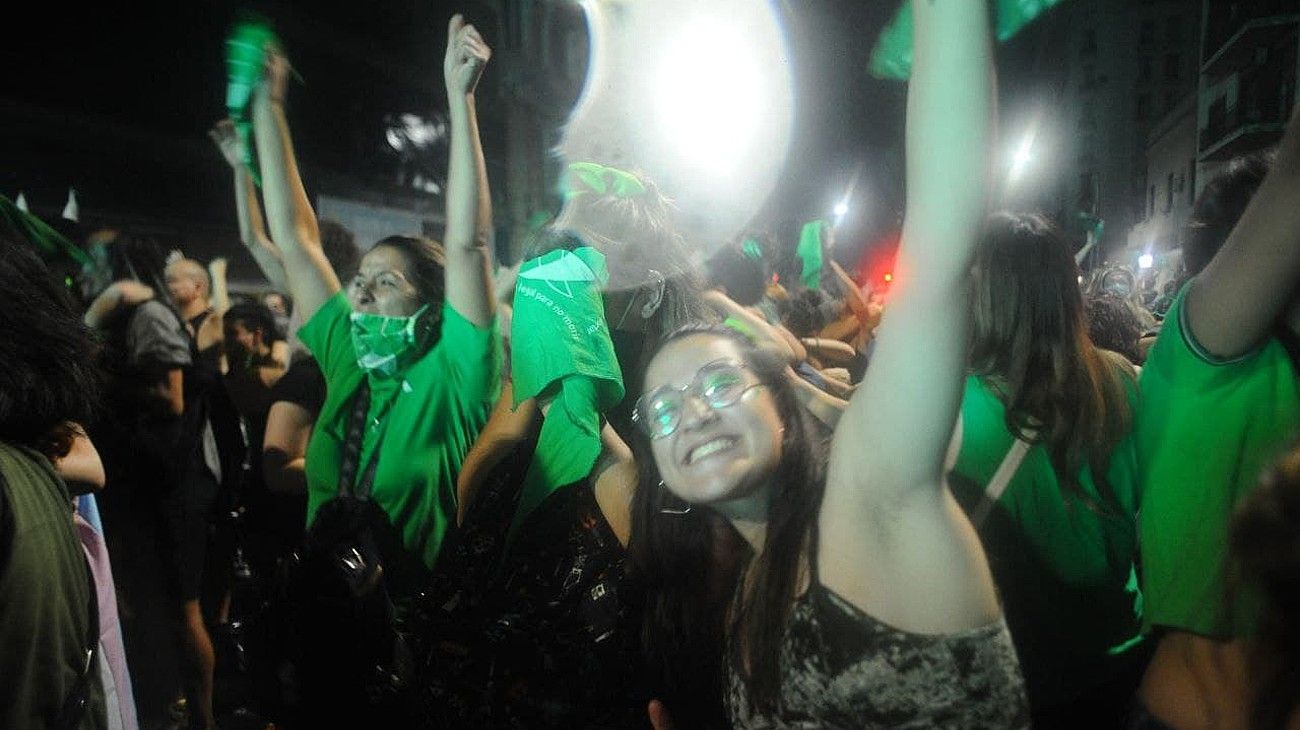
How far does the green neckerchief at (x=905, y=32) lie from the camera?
108 centimetres

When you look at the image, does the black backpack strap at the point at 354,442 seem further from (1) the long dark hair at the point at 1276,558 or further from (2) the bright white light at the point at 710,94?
(1) the long dark hair at the point at 1276,558

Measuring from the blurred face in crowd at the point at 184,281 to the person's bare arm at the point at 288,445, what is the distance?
3.10 ft

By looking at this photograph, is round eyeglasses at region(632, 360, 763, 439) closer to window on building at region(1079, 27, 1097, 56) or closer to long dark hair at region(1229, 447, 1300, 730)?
long dark hair at region(1229, 447, 1300, 730)

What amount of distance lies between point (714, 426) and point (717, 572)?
1.13 ft

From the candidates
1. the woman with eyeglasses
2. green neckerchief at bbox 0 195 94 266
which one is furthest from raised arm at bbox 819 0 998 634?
green neckerchief at bbox 0 195 94 266

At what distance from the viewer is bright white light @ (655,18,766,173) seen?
1.61 meters

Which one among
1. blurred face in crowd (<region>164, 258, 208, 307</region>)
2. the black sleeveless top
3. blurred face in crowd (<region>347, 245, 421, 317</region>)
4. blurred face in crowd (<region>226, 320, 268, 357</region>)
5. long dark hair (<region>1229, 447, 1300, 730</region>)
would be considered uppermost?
blurred face in crowd (<region>164, 258, 208, 307</region>)

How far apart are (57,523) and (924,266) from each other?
60.1 inches

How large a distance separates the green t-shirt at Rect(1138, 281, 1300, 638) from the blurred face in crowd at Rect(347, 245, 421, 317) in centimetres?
161

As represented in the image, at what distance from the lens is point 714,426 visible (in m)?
1.38

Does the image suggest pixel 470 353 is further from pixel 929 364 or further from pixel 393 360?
pixel 929 364

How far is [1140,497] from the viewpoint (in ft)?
4.52

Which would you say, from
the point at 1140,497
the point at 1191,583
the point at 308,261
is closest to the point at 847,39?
the point at 1140,497

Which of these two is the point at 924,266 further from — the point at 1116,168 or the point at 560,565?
the point at 560,565
